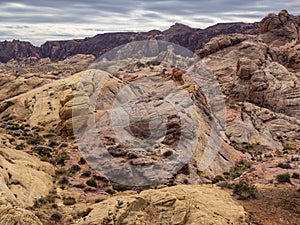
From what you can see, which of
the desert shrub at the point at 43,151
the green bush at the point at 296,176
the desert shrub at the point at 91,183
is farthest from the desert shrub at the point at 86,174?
the green bush at the point at 296,176

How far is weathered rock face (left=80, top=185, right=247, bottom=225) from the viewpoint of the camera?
47.7 ft

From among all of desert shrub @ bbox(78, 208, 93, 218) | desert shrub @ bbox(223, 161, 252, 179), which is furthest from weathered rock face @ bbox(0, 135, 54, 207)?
desert shrub @ bbox(223, 161, 252, 179)

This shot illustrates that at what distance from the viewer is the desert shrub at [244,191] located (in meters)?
18.4

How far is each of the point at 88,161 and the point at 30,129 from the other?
12409 millimetres

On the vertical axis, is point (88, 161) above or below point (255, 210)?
below

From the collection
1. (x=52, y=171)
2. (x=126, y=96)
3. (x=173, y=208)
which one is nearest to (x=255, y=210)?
(x=173, y=208)

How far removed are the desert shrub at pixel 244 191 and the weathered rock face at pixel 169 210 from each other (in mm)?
1282

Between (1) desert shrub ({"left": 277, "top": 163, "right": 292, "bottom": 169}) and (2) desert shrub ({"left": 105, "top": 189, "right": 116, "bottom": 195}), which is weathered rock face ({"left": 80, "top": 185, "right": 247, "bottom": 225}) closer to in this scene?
(2) desert shrub ({"left": 105, "top": 189, "right": 116, "bottom": 195})

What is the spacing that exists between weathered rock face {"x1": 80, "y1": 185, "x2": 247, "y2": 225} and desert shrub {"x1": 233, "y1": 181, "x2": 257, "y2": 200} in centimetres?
128

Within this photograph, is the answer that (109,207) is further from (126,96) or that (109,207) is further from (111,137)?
(126,96)

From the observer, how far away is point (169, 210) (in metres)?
15.4

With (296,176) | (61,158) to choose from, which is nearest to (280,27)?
(296,176)

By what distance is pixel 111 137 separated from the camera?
3141cm

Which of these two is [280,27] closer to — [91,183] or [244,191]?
[91,183]
